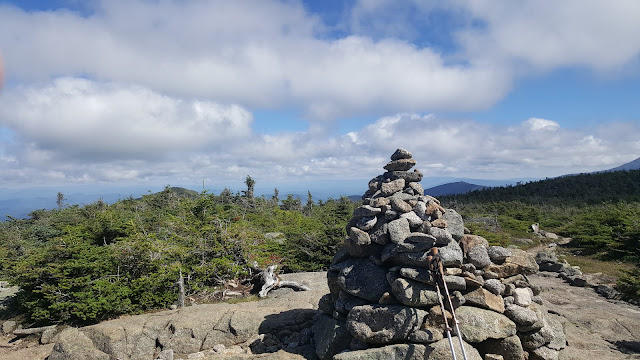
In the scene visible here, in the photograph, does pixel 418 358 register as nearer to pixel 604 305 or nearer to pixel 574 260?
pixel 604 305

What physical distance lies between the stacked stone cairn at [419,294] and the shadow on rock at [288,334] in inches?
21.1

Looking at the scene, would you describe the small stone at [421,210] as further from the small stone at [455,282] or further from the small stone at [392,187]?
the small stone at [455,282]

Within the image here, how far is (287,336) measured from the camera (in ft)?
40.0

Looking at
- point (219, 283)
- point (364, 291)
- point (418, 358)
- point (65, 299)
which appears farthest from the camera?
point (219, 283)

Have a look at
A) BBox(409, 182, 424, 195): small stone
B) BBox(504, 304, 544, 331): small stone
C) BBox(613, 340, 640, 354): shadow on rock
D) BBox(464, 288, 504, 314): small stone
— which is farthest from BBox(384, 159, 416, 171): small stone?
BBox(613, 340, 640, 354): shadow on rock

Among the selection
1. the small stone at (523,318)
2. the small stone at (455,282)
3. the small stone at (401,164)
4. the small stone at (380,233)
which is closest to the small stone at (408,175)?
the small stone at (401,164)

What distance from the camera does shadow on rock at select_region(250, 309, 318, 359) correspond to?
439 inches

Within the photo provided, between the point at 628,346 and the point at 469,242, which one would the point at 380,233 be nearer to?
the point at 469,242

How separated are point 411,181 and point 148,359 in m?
11.0

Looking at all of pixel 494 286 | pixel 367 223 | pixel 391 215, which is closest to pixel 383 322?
pixel 367 223

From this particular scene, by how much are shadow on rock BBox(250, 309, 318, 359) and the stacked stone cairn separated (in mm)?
536

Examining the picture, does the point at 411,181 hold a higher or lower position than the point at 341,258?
higher

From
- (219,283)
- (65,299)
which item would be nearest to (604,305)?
(219,283)

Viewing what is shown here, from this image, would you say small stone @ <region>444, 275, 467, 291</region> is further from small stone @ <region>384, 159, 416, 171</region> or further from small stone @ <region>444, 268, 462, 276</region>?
small stone @ <region>384, 159, 416, 171</region>
